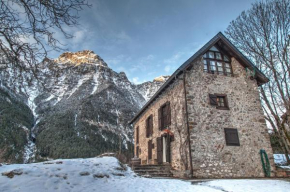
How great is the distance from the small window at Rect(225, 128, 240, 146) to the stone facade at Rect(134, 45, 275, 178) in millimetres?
167

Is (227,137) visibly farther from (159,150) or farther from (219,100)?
(159,150)

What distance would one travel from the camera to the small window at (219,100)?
10125 millimetres

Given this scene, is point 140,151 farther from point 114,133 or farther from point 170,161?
point 114,133

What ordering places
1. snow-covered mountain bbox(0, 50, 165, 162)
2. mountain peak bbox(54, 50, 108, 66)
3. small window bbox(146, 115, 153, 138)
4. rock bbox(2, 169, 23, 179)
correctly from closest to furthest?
rock bbox(2, 169, 23, 179) < small window bbox(146, 115, 153, 138) < snow-covered mountain bbox(0, 50, 165, 162) < mountain peak bbox(54, 50, 108, 66)

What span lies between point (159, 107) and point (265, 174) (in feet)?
21.7

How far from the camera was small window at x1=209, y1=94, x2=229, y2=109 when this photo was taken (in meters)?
10.1

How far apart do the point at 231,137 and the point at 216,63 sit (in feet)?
→ 13.7

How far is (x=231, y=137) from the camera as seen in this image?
964cm

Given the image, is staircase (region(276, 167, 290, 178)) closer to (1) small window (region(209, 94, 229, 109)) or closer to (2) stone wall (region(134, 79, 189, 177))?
(1) small window (region(209, 94, 229, 109))

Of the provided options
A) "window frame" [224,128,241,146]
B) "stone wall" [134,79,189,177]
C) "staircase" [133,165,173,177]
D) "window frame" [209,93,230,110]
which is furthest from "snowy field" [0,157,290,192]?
"window frame" [209,93,230,110]

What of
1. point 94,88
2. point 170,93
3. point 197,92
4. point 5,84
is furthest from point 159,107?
point 94,88

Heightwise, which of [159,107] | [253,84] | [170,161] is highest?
[253,84]

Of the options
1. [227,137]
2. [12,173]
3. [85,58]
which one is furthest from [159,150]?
[85,58]

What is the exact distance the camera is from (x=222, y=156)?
9.17m
